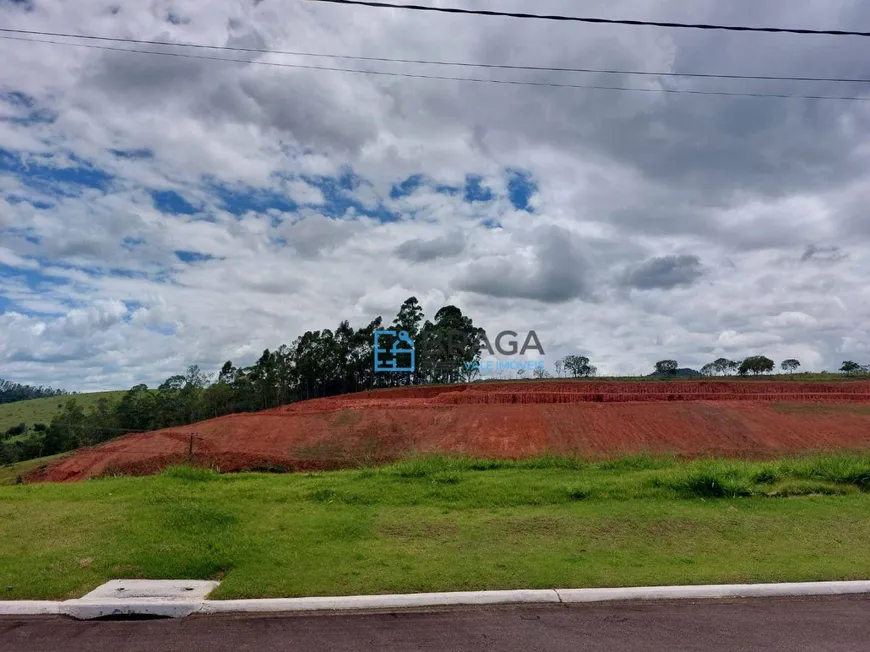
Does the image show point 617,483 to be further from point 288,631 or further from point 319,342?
point 319,342

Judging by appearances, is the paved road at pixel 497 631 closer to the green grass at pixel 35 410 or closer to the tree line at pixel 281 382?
the tree line at pixel 281 382

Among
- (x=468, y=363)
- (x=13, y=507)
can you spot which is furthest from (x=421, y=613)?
(x=468, y=363)

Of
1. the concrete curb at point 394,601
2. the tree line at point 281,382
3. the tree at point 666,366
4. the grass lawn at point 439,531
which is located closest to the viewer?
the concrete curb at point 394,601

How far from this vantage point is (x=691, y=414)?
1447 inches

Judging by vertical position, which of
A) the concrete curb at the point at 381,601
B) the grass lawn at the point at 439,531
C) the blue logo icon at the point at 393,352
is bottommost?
the concrete curb at the point at 381,601

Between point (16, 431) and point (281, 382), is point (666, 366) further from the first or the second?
point (16, 431)

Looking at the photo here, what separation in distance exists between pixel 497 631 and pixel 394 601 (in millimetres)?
1177

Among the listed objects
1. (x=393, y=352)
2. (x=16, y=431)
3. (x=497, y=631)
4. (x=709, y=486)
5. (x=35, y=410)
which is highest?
(x=393, y=352)

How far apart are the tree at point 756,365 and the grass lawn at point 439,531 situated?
7312 centimetres

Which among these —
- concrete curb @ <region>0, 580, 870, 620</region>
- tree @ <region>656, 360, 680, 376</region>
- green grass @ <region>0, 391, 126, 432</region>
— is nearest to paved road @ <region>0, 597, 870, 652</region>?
concrete curb @ <region>0, 580, 870, 620</region>

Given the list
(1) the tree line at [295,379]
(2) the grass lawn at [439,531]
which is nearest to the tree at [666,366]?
(1) the tree line at [295,379]

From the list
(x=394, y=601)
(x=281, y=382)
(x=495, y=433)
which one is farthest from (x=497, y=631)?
(x=281, y=382)

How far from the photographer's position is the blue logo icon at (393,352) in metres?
74.8

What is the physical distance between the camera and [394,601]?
627cm
